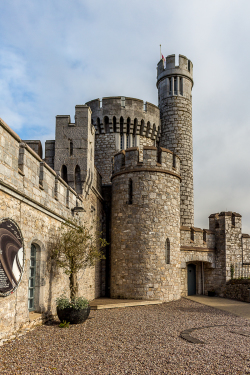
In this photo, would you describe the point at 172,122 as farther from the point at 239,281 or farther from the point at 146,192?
the point at 239,281

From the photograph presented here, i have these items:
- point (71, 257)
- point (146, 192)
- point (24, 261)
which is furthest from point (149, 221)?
point (24, 261)

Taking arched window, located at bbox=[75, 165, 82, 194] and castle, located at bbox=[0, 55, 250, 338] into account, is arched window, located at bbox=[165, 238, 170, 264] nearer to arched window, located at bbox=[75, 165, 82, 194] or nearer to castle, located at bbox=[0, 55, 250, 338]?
castle, located at bbox=[0, 55, 250, 338]

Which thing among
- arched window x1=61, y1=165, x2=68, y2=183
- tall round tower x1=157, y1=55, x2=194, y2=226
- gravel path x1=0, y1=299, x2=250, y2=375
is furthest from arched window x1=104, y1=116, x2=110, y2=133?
gravel path x1=0, y1=299, x2=250, y2=375

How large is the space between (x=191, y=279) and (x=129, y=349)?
38.2 feet

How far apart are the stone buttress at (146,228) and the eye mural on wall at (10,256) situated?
730 cm

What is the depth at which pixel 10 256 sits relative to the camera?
6004mm

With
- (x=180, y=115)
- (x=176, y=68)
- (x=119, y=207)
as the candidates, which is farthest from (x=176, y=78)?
(x=119, y=207)

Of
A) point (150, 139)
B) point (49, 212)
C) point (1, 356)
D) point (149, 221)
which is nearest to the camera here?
point (1, 356)

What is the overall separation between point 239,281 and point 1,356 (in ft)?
44.0

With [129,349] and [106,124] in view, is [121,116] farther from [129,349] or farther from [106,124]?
[129,349]

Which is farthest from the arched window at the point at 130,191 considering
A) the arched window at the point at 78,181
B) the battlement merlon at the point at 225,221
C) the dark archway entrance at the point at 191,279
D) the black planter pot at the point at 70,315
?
the black planter pot at the point at 70,315

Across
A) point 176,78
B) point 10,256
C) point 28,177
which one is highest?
point 176,78

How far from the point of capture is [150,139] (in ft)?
64.5

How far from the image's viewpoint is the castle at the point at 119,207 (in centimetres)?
646
